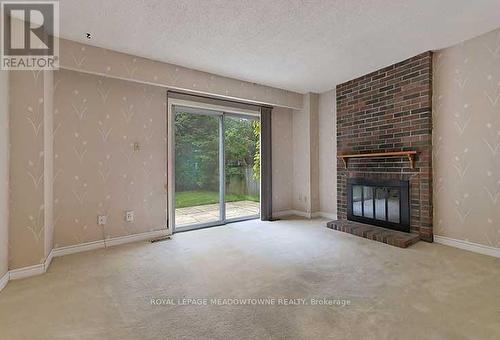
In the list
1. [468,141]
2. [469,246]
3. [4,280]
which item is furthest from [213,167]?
[469,246]

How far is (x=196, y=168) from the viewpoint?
426 cm

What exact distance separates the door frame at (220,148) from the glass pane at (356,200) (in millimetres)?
1787

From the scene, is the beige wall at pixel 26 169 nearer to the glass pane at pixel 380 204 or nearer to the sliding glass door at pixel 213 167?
the sliding glass door at pixel 213 167

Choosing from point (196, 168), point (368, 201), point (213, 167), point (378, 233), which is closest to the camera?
point (378, 233)

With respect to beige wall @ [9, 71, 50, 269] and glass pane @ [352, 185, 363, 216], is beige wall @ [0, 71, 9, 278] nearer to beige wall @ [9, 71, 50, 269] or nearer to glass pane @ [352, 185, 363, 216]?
beige wall @ [9, 71, 50, 269]

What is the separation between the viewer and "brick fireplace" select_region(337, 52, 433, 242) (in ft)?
11.2

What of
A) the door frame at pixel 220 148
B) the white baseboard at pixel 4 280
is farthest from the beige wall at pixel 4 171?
the door frame at pixel 220 148

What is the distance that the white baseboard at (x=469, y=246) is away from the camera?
2.87m

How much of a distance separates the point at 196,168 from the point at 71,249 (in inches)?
78.2

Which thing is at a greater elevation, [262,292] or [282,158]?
[282,158]

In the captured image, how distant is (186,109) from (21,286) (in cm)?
292

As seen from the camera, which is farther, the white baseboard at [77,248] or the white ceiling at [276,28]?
the white baseboard at [77,248]

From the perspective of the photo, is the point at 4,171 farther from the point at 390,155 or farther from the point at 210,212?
the point at 390,155

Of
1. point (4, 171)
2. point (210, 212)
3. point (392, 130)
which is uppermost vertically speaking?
point (392, 130)
